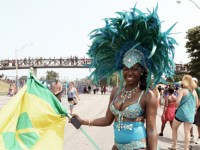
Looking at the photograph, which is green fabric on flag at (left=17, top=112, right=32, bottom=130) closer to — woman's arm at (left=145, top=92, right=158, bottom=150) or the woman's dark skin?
the woman's dark skin

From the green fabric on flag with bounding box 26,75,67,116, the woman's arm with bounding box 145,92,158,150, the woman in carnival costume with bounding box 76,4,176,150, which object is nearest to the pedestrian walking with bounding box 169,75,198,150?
the green fabric on flag with bounding box 26,75,67,116

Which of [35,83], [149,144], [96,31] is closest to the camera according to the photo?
[149,144]

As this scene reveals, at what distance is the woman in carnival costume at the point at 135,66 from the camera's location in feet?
12.1

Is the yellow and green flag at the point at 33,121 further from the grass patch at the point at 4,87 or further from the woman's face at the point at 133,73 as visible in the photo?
the grass patch at the point at 4,87

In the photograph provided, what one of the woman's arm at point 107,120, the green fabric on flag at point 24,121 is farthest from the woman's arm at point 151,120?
the green fabric on flag at point 24,121

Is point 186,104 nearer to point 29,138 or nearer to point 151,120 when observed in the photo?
point 29,138

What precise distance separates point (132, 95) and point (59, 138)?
127 cm

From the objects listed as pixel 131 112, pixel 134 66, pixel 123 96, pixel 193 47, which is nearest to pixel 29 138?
pixel 123 96

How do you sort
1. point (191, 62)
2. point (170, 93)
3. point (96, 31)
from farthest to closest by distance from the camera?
point (191, 62)
point (170, 93)
point (96, 31)

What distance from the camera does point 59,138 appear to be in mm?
4613

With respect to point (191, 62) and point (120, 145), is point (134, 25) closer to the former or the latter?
point (120, 145)

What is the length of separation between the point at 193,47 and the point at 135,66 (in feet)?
200

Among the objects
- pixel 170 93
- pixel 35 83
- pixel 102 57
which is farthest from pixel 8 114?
pixel 170 93

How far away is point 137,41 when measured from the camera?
390 cm
